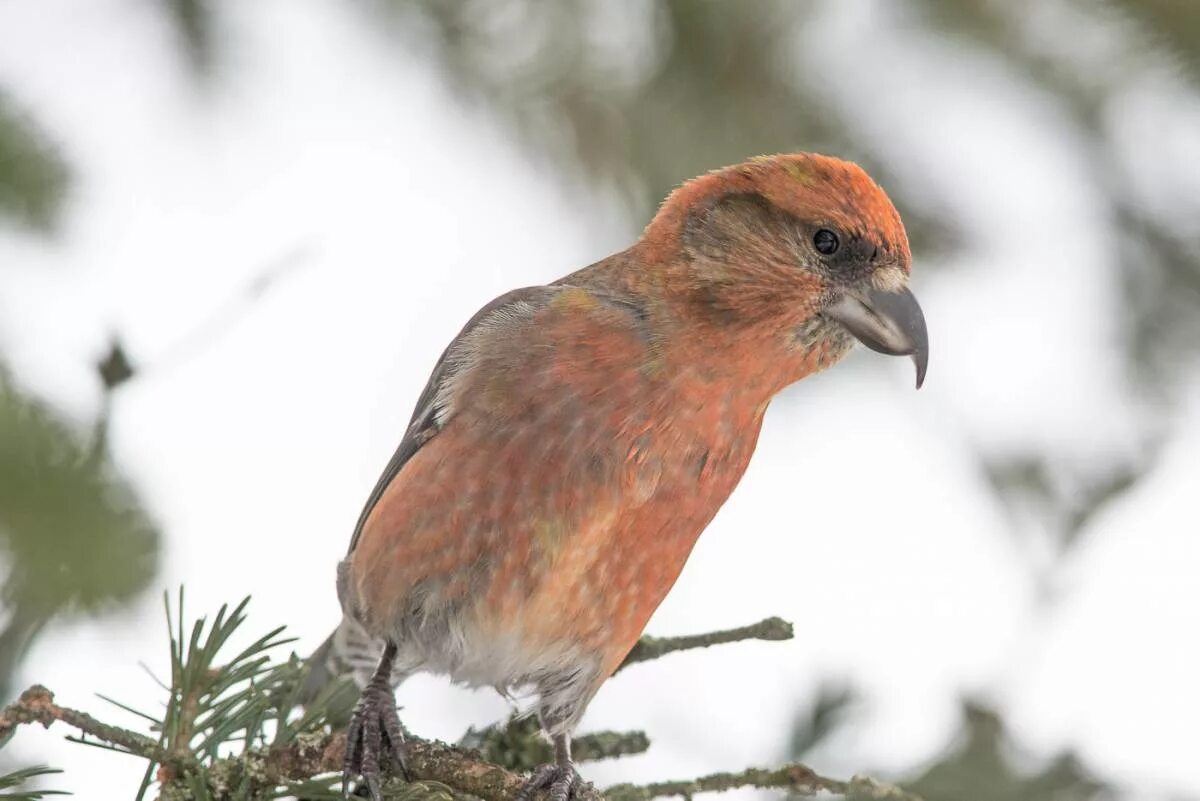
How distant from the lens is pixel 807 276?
2.91 m

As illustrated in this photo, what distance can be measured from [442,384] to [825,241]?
0.95 meters

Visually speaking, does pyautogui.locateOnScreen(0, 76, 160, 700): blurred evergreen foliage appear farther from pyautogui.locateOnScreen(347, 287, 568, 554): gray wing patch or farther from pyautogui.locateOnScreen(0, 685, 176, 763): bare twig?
pyautogui.locateOnScreen(347, 287, 568, 554): gray wing patch

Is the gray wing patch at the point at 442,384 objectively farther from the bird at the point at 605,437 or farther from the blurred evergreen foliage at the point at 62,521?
the blurred evergreen foliage at the point at 62,521

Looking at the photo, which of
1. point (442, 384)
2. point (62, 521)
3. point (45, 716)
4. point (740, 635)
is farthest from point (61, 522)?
point (442, 384)

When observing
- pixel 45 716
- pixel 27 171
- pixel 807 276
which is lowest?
pixel 45 716

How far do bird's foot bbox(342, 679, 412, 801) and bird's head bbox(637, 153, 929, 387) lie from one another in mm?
1042

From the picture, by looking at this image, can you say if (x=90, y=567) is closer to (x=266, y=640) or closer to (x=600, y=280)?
(x=266, y=640)

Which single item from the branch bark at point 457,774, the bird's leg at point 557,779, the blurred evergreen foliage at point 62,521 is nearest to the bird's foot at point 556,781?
the bird's leg at point 557,779

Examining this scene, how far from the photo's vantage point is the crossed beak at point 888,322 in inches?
110

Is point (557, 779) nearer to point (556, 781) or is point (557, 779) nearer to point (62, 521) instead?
point (556, 781)

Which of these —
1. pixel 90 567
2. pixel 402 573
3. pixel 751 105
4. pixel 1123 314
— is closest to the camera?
pixel 90 567

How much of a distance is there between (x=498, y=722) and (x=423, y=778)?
58 cm

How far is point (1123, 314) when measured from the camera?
346 cm

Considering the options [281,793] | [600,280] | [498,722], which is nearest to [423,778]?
[281,793]
